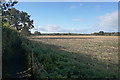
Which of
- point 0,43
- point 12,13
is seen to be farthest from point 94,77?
point 12,13

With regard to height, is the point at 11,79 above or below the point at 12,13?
below

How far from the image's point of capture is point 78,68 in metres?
11.1

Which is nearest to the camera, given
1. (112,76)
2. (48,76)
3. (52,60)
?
(48,76)

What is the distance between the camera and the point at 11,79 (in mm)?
10055

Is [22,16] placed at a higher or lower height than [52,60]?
higher

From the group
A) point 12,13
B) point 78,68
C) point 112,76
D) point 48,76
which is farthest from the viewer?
point 12,13

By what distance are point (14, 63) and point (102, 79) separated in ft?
24.0

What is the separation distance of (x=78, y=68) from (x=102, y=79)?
186cm

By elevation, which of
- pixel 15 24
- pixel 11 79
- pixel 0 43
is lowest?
pixel 11 79

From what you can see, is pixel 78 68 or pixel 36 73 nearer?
pixel 36 73

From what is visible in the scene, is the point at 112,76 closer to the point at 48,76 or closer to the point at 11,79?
the point at 48,76

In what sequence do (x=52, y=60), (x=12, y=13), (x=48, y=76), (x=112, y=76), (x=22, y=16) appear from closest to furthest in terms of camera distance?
(x=48, y=76)
(x=112, y=76)
(x=52, y=60)
(x=12, y=13)
(x=22, y=16)


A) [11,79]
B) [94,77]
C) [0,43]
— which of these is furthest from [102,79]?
[0,43]

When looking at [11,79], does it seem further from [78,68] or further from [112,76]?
[112,76]
